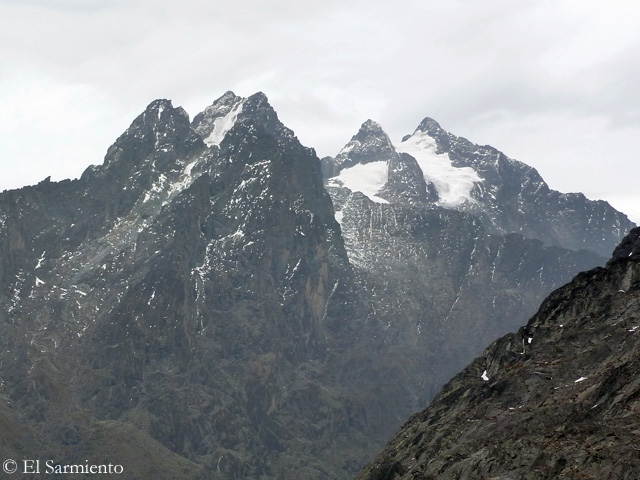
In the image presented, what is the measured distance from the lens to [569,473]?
191 meters

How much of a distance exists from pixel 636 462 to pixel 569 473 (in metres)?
11.6

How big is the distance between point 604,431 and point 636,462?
15.4 metres

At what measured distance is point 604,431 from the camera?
198 meters

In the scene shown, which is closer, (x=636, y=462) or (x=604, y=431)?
(x=636, y=462)

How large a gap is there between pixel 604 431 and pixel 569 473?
34.6 ft

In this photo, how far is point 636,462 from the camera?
183 metres
